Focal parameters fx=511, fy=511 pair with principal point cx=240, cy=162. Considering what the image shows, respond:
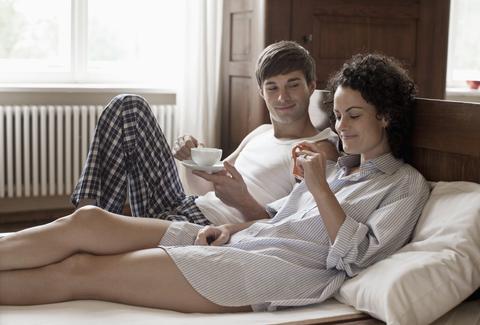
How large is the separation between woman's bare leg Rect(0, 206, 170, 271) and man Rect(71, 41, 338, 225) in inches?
14.2

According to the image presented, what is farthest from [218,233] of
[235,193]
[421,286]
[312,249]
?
[421,286]

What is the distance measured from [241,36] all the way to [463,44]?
244cm

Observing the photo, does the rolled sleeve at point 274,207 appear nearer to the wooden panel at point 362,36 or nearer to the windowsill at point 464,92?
the wooden panel at point 362,36

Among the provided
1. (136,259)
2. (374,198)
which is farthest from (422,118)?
(136,259)

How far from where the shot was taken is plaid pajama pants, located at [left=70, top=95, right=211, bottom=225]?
1968mm

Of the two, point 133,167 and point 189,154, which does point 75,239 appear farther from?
point 189,154

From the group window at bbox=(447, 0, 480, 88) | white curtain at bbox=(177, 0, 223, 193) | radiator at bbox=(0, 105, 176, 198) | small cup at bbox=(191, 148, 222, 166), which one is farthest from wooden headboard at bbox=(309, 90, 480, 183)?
window at bbox=(447, 0, 480, 88)

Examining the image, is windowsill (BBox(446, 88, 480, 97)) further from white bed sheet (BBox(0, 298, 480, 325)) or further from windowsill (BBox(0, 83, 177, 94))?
white bed sheet (BBox(0, 298, 480, 325))

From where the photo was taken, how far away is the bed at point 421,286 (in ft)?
4.15

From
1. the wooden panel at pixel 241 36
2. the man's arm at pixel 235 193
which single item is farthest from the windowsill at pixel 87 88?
the man's arm at pixel 235 193

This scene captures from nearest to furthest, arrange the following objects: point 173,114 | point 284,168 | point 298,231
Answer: point 298,231, point 284,168, point 173,114

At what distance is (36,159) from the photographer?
346 cm

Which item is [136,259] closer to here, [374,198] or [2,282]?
[2,282]

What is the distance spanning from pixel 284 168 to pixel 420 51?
6.82ft
